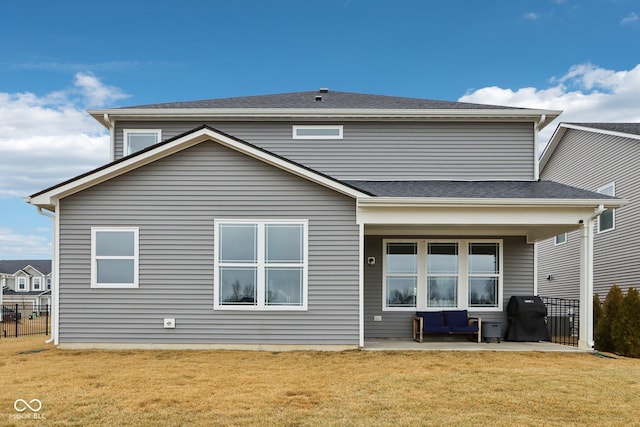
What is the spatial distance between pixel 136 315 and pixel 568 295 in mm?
14121

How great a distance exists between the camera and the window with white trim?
1498 cm

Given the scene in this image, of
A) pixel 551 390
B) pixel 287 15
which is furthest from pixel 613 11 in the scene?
pixel 551 390

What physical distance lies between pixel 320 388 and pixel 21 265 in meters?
56.4

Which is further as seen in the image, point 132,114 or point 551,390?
point 132,114

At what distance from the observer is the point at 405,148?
40.8 feet

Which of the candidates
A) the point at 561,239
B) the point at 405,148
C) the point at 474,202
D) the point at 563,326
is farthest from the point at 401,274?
the point at 561,239

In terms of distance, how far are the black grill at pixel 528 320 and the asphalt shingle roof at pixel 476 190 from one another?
244 centimetres

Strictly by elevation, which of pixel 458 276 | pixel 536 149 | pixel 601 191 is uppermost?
pixel 536 149

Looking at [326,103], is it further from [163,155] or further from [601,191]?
[601,191]

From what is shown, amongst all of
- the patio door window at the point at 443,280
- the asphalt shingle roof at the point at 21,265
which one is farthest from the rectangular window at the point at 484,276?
the asphalt shingle roof at the point at 21,265

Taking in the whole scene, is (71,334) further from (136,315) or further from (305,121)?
(305,121)

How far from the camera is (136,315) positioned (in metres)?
9.85

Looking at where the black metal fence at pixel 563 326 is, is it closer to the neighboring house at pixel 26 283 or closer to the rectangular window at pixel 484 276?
the rectangular window at pixel 484 276

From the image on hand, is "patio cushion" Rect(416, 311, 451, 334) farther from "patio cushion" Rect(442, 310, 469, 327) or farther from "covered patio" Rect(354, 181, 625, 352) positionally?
"covered patio" Rect(354, 181, 625, 352)
